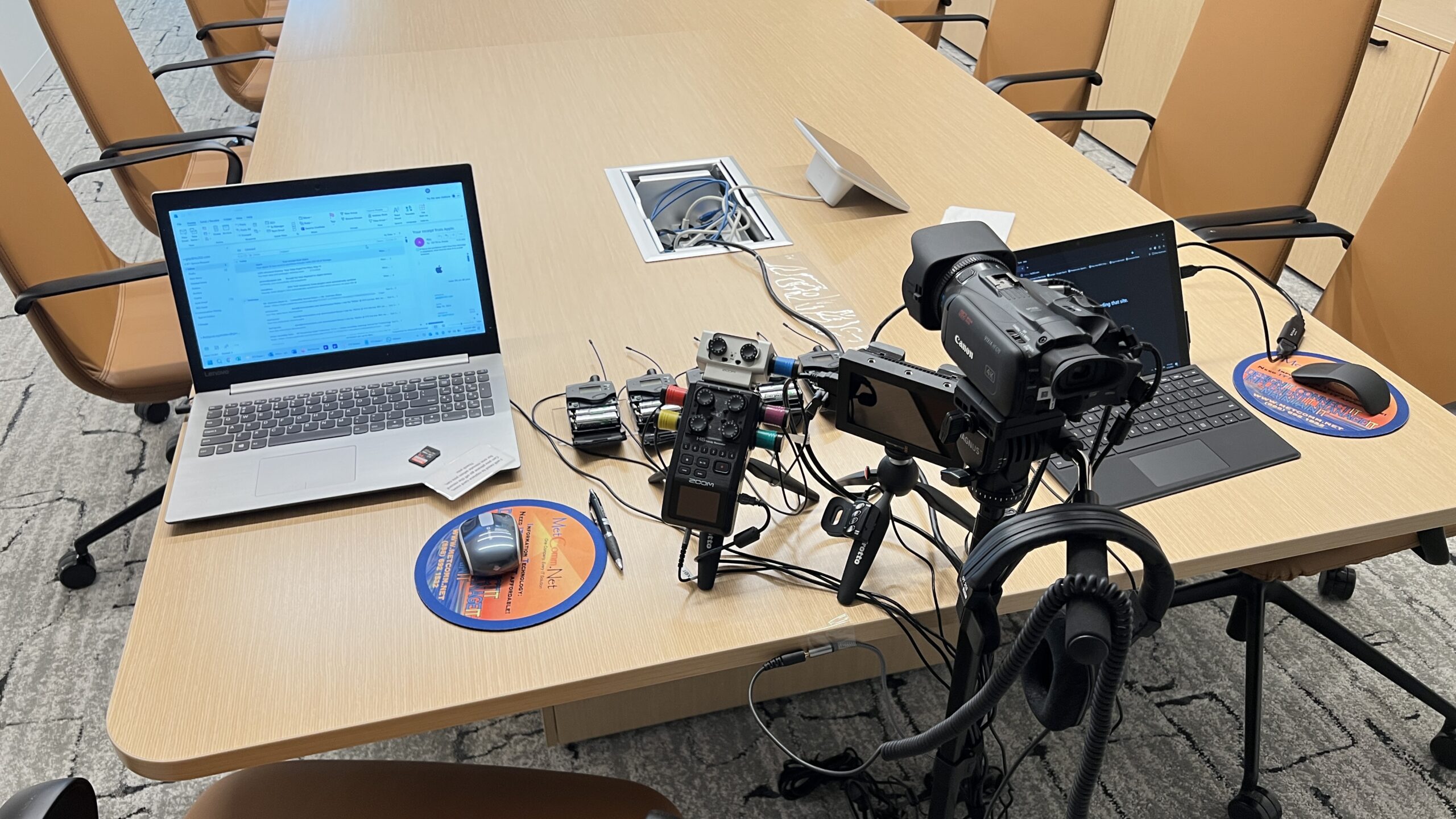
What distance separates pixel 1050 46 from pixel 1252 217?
1021 mm

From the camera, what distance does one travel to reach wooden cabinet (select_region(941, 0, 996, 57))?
15.1 ft

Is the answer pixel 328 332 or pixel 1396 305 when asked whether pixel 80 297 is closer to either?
pixel 328 332

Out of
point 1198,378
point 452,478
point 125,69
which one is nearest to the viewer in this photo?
point 452,478

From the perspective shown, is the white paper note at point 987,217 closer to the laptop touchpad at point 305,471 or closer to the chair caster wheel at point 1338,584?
the chair caster wheel at point 1338,584

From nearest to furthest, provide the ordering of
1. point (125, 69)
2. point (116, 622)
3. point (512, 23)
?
1. point (116, 622)
2. point (125, 69)
3. point (512, 23)

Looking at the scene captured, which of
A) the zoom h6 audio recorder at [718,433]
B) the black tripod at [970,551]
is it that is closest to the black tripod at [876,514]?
the black tripod at [970,551]

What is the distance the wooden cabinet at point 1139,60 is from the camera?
3.37 metres

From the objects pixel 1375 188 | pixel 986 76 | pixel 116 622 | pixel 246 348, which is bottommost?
pixel 116 622

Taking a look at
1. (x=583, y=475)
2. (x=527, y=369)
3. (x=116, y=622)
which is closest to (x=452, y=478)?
(x=583, y=475)

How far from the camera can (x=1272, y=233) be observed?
176 cm

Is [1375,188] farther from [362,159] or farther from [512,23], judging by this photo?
[362,159]

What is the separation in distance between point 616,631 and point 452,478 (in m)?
0.31

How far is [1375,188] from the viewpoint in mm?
2730

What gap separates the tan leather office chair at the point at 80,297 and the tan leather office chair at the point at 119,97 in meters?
0.15
